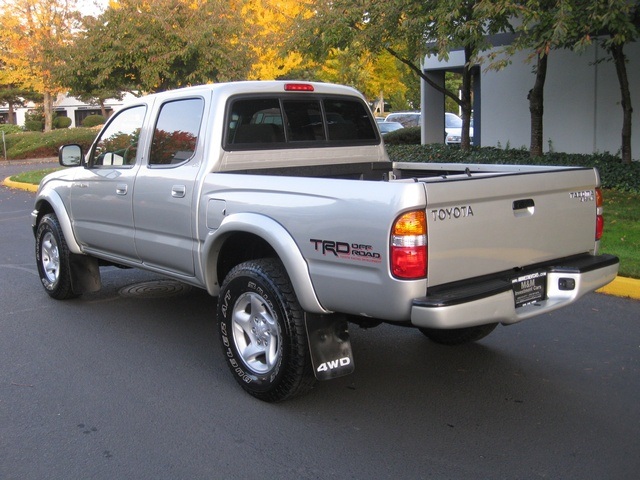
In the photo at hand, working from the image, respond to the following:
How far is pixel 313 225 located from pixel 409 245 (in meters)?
0.66

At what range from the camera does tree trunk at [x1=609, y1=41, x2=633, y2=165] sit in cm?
1278

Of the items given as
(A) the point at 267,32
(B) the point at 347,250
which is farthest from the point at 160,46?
(B) the point at 347,250

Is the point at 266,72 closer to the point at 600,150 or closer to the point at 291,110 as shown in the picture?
the point at 600,150

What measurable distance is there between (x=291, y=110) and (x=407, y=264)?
2.38 metres

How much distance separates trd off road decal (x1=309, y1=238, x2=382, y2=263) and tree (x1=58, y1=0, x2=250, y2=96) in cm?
1488

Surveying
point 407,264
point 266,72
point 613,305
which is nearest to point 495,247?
point 407,264

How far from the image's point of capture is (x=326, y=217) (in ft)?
13.0

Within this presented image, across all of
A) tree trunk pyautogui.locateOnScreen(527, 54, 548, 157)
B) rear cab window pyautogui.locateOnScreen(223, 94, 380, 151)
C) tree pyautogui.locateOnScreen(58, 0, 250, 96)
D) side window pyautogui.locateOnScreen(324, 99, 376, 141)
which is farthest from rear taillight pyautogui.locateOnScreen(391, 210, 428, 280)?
tree pyautogui.locateOnScreen(58, 0, 250, 96)

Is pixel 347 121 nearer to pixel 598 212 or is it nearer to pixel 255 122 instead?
pixel 255 122

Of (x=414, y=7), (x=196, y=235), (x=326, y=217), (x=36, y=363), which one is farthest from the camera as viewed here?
(x=414, y=7)

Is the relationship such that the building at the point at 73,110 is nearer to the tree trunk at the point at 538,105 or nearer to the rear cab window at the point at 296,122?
the tree trunk at the point at 538,105

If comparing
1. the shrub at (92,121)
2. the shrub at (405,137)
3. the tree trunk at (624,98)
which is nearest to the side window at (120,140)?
the tree trunk at (624,98)

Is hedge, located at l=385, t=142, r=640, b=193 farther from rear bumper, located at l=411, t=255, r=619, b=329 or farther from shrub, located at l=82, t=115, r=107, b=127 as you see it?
shrub, located at l=82, t=115, r=107, b=127

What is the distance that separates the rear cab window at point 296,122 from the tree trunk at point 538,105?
8.68 m
